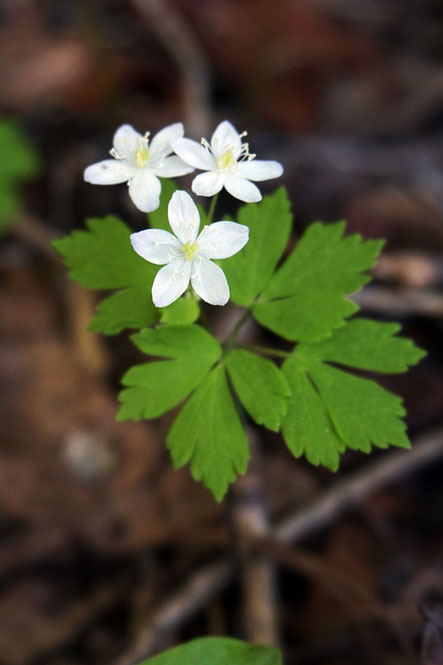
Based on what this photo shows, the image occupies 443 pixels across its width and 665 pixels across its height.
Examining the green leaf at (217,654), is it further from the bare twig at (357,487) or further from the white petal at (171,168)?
the white petal at (171,168)

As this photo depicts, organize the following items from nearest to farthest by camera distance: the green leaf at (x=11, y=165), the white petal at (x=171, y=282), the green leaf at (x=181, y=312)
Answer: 1. the white petal at (x=171, y=282)
2. the green leaf at (x=181, y=312)
3. the green leaf at (x=11, y=165)

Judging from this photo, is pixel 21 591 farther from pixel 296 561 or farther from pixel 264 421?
pixel 264 421

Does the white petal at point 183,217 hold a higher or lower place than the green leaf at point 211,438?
higher

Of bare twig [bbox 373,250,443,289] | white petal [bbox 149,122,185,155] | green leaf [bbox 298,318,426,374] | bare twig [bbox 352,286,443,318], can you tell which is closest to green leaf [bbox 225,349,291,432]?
green leaf [bbox 298,318,426,374]

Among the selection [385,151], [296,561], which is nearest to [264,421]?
[296,561]

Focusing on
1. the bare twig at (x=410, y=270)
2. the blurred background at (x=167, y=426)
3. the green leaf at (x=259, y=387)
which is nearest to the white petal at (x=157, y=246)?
the green leaf at (x=259, y=387)

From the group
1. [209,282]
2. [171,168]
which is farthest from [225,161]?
[209,282]
